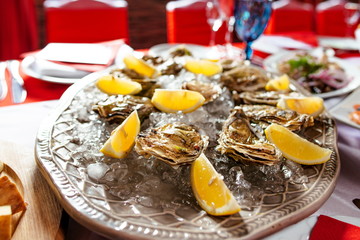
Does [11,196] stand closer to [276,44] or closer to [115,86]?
[115,86]

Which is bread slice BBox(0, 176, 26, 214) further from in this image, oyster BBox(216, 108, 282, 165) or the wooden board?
Answer: oyster BBox(216, 108, 282, 165)

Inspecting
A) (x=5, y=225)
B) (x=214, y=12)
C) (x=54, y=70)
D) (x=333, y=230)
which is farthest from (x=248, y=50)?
(x=5, y=225)

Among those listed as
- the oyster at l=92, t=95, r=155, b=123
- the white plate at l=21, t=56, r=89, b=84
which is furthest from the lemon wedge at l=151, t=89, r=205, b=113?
the white plate at l=21, t=56, r=89, b=84

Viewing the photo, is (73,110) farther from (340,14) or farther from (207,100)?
(340,14)

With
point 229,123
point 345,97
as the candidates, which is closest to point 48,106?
point 229,123

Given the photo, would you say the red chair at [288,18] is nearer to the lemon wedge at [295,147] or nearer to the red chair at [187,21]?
the red chair at [187,21]

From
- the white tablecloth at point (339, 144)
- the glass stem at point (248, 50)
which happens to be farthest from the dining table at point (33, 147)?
the glass stem at point (248, 50)

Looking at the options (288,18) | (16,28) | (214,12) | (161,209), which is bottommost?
(16,28)
